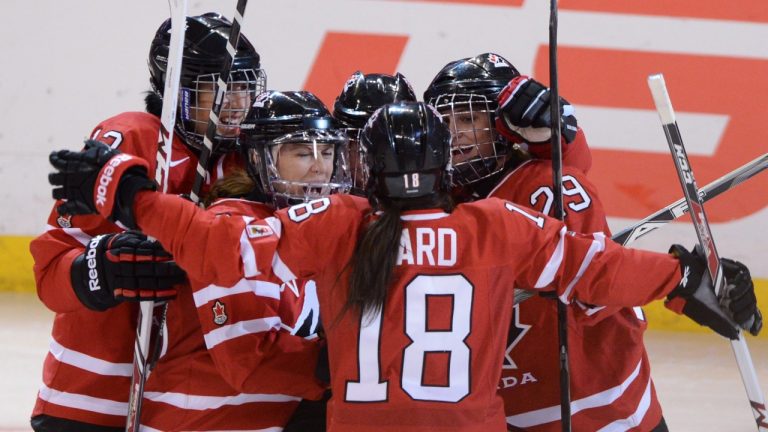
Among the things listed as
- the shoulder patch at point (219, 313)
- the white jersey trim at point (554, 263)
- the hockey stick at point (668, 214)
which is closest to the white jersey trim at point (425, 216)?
the white jersey trim at point (554, 263)

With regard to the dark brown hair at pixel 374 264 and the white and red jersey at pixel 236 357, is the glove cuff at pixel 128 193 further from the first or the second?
the dark brown hair at pixel 374 264

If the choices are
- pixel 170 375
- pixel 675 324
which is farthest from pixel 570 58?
pixel 170 375

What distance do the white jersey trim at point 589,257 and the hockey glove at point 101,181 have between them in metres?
0.75

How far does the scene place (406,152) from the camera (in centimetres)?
Answer: 196

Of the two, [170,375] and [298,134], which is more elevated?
[298,134]

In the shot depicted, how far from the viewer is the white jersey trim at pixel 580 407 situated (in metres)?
2.36

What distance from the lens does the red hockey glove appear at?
6.76ft

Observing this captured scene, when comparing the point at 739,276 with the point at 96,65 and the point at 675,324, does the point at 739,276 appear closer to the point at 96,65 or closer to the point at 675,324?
the point at 675,324

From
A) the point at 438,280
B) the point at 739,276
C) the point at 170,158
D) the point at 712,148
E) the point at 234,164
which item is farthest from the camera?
the point at 712,148

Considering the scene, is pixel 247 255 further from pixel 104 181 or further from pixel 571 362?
pixel 571 362

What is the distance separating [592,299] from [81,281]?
3.21ft

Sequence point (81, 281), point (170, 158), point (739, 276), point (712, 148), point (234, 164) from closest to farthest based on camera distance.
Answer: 1. point (739, 276)
2. point (81, 281)
3. point (170, 158)
4. point (234, 164)
5. point (712, 148)

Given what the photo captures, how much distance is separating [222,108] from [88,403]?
2.29 feet

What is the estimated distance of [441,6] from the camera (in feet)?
15.2
